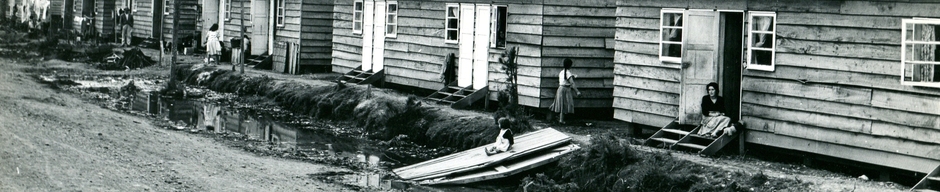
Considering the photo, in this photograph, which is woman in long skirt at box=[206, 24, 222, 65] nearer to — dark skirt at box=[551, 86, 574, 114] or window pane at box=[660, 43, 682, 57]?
dark skirt at box=[551, 86, 574, 114]

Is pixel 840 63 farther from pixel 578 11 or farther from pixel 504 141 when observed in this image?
pixel 578 11

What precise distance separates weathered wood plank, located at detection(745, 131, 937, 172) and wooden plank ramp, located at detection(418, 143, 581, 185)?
2.76 m

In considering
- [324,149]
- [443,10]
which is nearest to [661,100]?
[324,149]

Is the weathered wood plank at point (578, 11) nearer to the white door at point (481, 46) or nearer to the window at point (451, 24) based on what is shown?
the white door at point (481, 46)

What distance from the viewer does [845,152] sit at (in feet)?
47.7

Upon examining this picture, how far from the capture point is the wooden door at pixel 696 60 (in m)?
16.5

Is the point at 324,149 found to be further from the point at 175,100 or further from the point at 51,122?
→ the point at 175,100

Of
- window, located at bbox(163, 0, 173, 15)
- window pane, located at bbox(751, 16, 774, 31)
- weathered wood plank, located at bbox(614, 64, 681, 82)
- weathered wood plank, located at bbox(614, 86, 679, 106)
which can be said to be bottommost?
weathered wood plank, located at bbox(614, 86, 679, 106)

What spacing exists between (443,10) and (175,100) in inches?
299

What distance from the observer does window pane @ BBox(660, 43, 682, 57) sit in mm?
17203

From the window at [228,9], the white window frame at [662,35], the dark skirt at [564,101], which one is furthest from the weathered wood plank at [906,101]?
the window at [228,9]

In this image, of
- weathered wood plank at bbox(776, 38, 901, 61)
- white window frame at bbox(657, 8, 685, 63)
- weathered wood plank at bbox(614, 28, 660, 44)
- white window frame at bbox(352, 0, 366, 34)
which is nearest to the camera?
weathered wood plank at bbox(776, 38, 901, 61)

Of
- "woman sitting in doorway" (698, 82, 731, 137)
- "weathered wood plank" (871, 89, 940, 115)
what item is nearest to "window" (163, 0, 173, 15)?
"woman sitting in doorway" (698, 82, 731, 137)

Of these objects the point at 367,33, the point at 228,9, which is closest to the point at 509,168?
the point at 367,33
